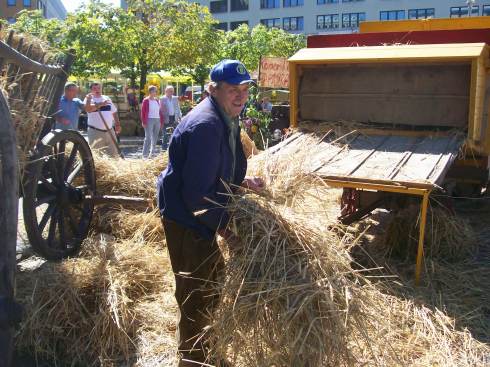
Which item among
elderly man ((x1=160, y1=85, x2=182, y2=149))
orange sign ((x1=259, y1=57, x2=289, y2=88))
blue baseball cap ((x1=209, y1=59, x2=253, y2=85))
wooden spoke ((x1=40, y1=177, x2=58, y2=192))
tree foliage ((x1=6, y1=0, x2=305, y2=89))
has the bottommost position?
wooden spoke ((x1=40, y1=177, x2=58, y2=192))

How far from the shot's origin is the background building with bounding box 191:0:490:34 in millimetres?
54594

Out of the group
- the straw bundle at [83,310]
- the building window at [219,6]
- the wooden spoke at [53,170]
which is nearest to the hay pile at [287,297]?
the straw bundle at [83,310]

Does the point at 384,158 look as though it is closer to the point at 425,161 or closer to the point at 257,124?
the point at 425,161

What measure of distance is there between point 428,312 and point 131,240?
256cm

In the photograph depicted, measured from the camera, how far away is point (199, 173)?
247cm

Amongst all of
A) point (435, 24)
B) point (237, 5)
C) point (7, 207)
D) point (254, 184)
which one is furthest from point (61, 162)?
point (237, 5)

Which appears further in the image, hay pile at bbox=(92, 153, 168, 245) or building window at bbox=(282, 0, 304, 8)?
building window at bbox=(282, 0, 304, 8)

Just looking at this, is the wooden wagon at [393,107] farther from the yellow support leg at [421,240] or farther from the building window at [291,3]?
the building window at [291,3]

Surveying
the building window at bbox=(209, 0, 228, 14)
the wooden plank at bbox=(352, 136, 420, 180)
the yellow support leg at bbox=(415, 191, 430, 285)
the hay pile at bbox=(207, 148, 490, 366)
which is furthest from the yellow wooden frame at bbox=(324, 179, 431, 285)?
the building window at bbox=(209, 0, 228, 14)

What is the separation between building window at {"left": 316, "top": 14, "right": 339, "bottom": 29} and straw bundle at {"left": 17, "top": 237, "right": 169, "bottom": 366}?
5883cm

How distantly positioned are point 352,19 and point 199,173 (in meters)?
59.1

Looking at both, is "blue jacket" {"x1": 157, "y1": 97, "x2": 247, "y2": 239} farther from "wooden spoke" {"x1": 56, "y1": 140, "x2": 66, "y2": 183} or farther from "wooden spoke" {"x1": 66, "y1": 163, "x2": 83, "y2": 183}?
"wooden spoke" {"x1": 66, "y1": 163, "x2": 83, "y2": 183}

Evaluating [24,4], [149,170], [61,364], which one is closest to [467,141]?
[149,170]

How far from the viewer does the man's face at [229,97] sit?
2.66m
